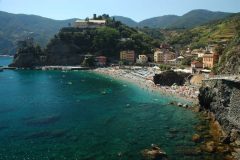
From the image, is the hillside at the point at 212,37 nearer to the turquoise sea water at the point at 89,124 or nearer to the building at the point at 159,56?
the building at the point at 159,56

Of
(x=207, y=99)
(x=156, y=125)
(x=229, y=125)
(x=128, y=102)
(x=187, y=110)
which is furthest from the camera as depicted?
(x=128, y=102)

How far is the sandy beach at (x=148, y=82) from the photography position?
72.0 m

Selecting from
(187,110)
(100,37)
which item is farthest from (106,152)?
(100,37)

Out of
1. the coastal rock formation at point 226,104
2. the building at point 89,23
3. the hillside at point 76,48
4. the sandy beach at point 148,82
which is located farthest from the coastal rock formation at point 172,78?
the building at point 89,23

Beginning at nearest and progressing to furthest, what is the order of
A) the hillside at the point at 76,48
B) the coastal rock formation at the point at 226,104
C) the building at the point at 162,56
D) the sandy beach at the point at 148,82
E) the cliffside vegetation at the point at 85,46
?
1. the coastal rock formation at the point at 226,104
2. the sandy beach at the point at 148,82
3. the building at the point at 162,56
4. the hillside at the point at 76,48
5. the cliffside vegetation at the point at 85,46

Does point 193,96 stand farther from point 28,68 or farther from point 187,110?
point 28,68

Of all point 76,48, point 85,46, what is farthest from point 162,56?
point 76,48

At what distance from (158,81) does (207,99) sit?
3446cm

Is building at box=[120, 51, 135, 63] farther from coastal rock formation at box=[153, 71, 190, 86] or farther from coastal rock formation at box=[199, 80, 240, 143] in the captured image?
coastal rock formation at box=[199, 80, 240, 143]

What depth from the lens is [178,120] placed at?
5075cm

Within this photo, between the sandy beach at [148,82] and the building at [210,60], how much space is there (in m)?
16.0

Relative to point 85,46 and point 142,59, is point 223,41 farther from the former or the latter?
point 85,46

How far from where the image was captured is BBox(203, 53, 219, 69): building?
90938mm

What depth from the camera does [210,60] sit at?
9262cm
